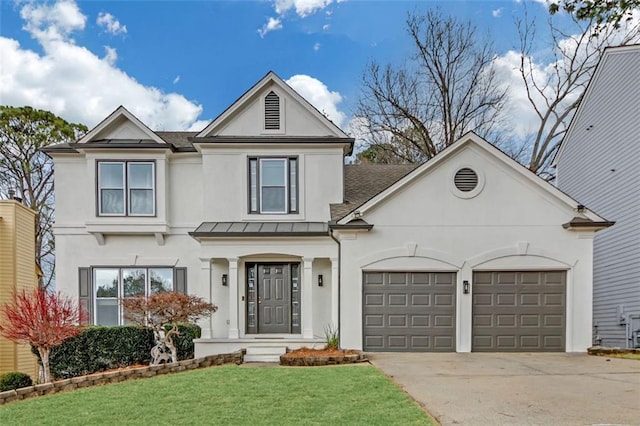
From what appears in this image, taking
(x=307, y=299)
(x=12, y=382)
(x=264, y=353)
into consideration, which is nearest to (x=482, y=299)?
(x=307, y=299)

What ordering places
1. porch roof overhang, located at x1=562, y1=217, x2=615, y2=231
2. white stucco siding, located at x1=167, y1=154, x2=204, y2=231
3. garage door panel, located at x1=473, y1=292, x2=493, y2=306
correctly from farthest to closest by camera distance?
white stucco siding, located at x1=167, y1=154, x2=204, y2=231
garage door panel, located at x1=473, y1=292, x2=493, y2=306
porch roof overhang, located at x1=562, y1=217, x2=615, y2=231

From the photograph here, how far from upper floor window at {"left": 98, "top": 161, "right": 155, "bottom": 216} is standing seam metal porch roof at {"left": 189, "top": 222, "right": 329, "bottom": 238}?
198 cm

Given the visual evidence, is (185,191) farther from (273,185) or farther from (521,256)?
(521,256)

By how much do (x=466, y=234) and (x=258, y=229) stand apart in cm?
558

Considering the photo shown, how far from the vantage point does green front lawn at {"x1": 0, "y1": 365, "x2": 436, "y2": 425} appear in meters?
5.21

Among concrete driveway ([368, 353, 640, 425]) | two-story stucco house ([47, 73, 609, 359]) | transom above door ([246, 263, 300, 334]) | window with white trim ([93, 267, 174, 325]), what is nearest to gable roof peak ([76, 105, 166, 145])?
two-story stucco house ([47, 73, 609, 359])

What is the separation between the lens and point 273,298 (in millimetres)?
12695

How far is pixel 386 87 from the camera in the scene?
23.5 metres

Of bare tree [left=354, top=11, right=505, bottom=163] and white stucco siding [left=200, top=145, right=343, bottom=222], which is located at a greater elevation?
bare tree [left=354, top=11, right=505, bottom=163]

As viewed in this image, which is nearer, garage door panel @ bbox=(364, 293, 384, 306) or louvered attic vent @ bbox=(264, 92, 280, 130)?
garage door panel @ bbox=(364, 293, 384, 306)

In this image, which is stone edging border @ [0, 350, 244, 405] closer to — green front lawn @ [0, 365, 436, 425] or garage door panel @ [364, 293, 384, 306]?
green front lawn @ [0, 365, 436, 425]

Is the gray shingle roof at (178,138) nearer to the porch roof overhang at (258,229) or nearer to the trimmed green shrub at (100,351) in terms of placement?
the porch roof overhang at (258,229)

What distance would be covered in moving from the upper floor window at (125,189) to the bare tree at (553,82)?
63.2ft

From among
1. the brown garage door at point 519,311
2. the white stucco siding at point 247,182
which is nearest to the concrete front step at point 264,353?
the white stucco siding at point 247,182
